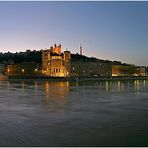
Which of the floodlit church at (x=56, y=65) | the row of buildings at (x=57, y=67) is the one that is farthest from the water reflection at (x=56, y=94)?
the row of buildings at (x=57, y=67)

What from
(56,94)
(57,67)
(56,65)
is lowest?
(56,94)

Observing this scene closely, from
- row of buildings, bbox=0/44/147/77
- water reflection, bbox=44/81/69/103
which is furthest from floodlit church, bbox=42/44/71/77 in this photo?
water reflection, bbox=44/81/69/103

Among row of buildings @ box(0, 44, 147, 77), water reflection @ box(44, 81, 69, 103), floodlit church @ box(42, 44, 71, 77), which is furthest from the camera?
row of buildings @ box(0, 44, 147, 77)

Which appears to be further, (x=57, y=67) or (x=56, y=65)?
(x=56, y=65)

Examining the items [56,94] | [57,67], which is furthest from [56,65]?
[56,94]

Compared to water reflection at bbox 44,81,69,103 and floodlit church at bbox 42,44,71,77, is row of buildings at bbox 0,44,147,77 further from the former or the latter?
water reflection at bbox 44,81,69,103

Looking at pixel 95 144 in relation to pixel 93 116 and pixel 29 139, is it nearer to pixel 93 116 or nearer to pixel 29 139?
pixel 29 139

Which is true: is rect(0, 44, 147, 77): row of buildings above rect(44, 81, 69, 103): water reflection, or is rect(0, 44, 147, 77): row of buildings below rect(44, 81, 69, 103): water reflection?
above

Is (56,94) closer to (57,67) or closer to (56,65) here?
(57,67)

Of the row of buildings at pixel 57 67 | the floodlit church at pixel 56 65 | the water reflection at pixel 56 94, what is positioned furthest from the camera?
the row of buildings at pixel 57 67

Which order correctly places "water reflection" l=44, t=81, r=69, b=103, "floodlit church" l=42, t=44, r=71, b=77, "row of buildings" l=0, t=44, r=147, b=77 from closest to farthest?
"water reflection" l=44, t=81, r=69, b=103 < "floodlit church" l=42, t=44, r=71, b=77 < "row of buildings" l=0, t=44, r=147, b=77

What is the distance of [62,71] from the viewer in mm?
138750

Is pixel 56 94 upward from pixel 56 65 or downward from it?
downward

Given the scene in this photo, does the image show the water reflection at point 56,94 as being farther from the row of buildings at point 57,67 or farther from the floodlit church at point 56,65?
the row of buildings at point 57,67
